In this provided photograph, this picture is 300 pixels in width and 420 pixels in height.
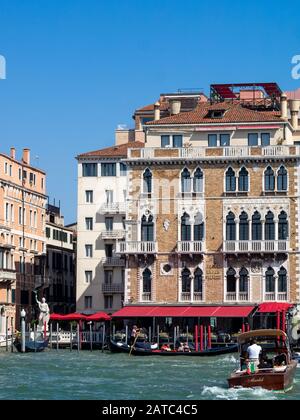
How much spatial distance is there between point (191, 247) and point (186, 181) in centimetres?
361

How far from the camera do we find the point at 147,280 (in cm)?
6788

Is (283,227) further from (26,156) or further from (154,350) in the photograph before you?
(26,156)

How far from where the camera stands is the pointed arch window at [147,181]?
6795 centimetres

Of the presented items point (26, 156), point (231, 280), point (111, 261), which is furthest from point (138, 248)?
point (26, 156)

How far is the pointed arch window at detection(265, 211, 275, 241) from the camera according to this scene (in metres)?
66.2

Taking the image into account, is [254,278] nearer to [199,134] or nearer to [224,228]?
[224,228]

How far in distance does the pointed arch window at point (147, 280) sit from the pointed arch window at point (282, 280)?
22.8 ft

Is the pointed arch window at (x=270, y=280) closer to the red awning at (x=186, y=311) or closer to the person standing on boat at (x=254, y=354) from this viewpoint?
the red awning at (x=186, y=311)

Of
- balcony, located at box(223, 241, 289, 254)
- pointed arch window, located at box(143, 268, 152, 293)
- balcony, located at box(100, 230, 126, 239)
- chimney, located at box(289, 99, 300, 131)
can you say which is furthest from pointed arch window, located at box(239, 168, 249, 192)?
balcony, located at box(100, 230, 126, 239)

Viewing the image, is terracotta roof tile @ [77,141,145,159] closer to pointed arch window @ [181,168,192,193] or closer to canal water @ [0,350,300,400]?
pointed arch window @ [181,168,192,193]

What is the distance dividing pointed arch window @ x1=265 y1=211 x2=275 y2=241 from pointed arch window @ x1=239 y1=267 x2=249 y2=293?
82.0 inches

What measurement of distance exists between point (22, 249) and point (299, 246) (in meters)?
21.6

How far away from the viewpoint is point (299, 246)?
65.9 metres
